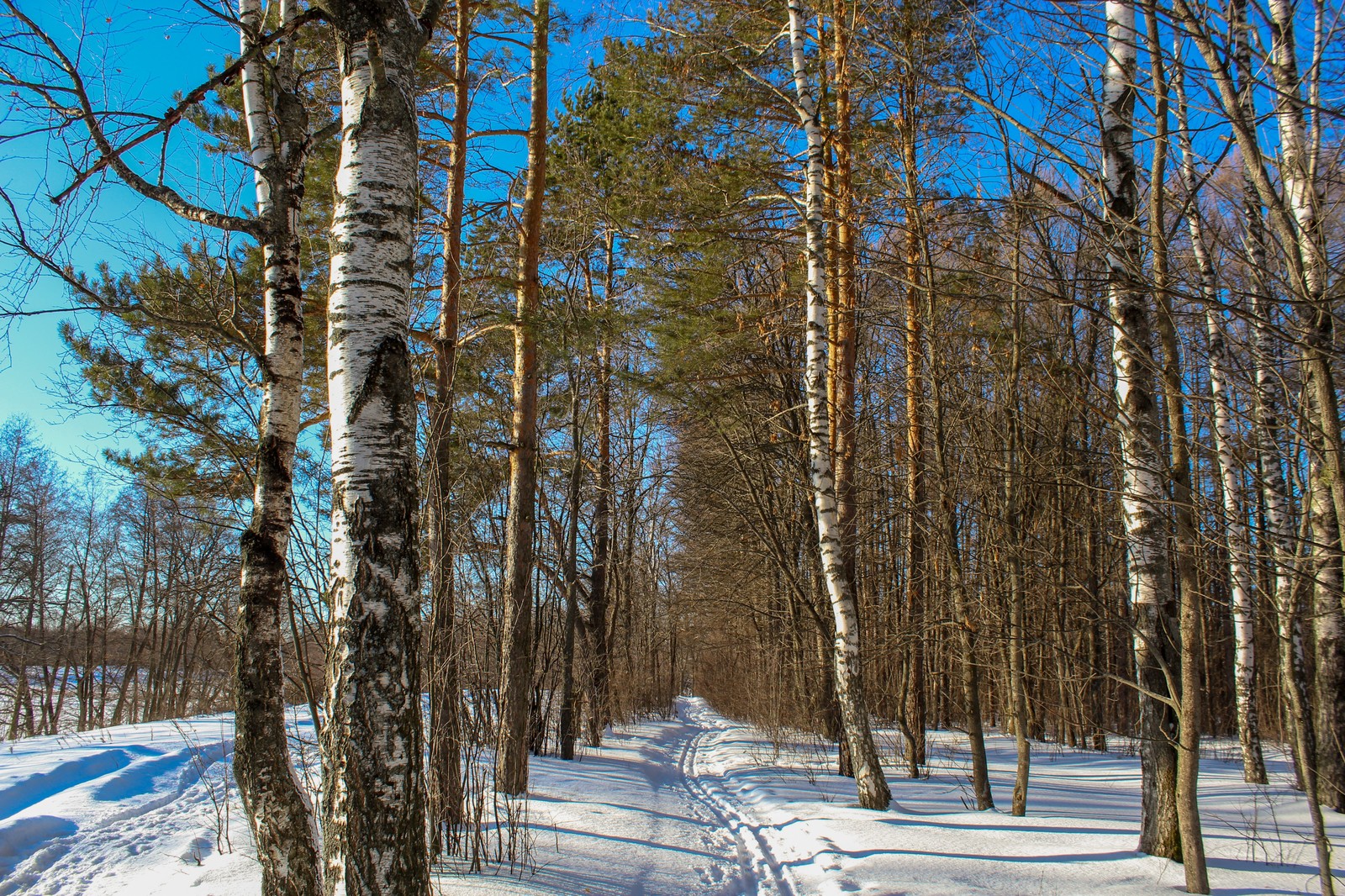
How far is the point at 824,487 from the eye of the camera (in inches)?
261

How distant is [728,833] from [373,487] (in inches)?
196

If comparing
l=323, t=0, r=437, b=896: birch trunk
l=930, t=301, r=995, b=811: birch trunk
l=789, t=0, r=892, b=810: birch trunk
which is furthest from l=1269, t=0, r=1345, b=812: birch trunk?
l=789, t=0, r=892, b=810: birch trunk

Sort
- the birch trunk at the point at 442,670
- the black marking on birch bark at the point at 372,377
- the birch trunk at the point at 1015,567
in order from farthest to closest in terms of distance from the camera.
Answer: the birch trunk at the point at 1015,567 → the birch trunk at the point at 442,670 → the black marking on birch bark at the point at 372,377

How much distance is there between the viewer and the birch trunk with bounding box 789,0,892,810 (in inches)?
248

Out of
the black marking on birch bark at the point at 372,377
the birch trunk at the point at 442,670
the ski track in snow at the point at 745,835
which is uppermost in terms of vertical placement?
the black marking on birch bark at the point at 372,377

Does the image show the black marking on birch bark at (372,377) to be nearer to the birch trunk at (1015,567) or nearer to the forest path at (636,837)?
the forest path at (636,837)

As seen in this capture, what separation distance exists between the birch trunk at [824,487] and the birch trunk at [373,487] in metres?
4.45

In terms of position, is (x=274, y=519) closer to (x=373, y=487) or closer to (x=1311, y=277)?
(x=373, y=487)

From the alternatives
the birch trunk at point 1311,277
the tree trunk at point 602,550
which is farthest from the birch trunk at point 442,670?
the tree trunk at point 602,550

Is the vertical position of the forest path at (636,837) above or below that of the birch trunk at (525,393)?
below

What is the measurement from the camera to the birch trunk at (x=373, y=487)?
2.38 meters

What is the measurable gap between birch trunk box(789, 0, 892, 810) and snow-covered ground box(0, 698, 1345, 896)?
1.76 feet

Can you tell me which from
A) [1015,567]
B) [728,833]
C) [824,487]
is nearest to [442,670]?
[728,833]

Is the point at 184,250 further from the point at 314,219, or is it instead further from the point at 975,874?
the point at 975,874
